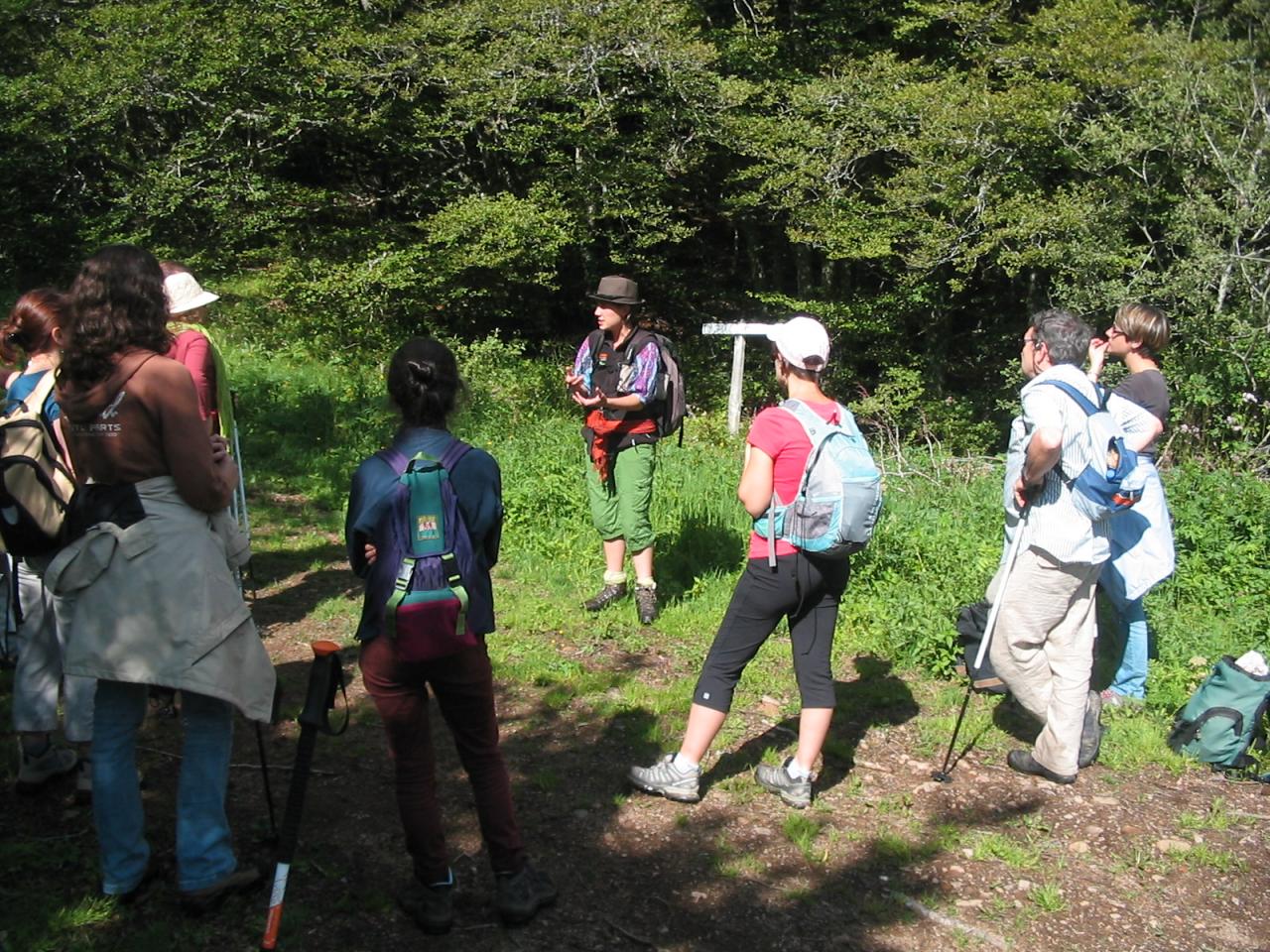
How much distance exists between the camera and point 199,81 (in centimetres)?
1434

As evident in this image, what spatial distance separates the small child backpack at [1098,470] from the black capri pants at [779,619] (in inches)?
38.4

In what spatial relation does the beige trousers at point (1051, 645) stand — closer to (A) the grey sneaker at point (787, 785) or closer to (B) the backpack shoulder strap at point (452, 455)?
(A) the grey sneaker at point (787, 785)

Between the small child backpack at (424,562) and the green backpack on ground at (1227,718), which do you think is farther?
the green backpack on ground at (1227,718)

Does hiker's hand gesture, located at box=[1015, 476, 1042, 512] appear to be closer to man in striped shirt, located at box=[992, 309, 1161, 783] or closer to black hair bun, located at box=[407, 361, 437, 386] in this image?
man in striped shirt, located at box=[992, 309, 1161, 783]

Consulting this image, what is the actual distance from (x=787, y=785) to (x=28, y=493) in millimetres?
2805

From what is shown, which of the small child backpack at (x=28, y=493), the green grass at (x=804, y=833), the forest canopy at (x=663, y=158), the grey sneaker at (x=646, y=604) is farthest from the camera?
the forest canopy at (x=663, y=158)

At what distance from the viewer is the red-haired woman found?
3805 mm

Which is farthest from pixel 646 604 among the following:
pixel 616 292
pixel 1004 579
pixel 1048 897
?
pixel 1048 897

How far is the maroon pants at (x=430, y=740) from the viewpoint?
10.2 feet

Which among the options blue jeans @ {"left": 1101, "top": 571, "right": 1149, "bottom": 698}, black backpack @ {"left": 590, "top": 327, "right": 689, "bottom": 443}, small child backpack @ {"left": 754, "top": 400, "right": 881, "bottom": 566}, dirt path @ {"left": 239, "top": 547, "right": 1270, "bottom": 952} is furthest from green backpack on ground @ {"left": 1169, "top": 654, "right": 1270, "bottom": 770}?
black backpack @ {"left": 590, "top": 327, "right": 689, "bottom": 443}

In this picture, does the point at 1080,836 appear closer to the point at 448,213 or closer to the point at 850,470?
the point at 850,470

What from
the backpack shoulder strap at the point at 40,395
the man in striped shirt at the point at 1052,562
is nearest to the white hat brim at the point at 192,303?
the backpack shoulder strap at the point at 40,395

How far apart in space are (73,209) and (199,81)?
3.06m

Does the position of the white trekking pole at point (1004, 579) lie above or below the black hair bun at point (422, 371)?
below
